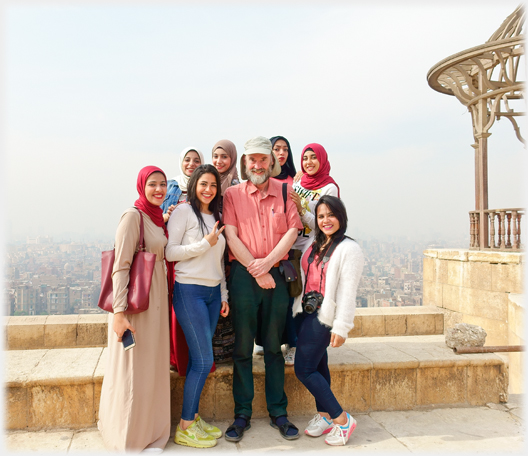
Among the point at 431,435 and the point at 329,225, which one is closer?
the point at 329,225

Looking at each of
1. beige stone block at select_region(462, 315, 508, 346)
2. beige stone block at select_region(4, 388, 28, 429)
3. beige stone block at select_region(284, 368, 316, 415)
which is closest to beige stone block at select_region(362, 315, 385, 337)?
beige stone block at select_region(462, 315, 508, 346)

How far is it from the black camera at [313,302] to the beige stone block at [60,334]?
172 inches

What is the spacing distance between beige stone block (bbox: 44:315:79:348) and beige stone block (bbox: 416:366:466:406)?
4941mm

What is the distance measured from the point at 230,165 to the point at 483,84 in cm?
838

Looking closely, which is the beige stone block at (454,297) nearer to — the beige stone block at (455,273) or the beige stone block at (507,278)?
the beige stone block at (455,273)

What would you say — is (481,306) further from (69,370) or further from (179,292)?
(69,370)

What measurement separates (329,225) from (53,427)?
2934 mm

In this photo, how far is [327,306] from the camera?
3.04 m

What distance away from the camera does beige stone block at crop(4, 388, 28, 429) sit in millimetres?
3256

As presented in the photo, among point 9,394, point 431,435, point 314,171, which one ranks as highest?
point 314,171

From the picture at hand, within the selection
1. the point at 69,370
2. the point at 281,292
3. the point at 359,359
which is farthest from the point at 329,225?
the point at 69,370

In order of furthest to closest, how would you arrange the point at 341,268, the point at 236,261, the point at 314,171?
the point at 314,171 < the point at 236,261 < the point at 341,268

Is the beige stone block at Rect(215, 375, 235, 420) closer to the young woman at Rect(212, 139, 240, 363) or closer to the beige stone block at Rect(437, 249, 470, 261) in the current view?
the young woman at Rect(212, 139, 240, 363)

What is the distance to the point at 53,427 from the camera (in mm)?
3326
